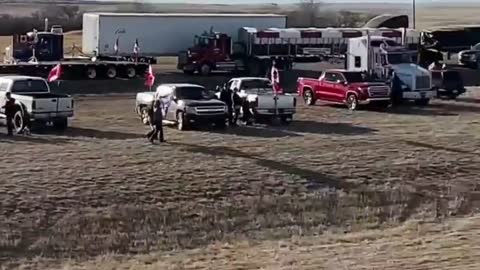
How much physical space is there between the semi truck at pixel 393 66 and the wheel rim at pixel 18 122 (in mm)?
15802

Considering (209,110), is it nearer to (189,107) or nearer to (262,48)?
(189,107)

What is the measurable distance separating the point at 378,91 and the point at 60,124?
40.9 feet

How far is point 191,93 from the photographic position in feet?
107

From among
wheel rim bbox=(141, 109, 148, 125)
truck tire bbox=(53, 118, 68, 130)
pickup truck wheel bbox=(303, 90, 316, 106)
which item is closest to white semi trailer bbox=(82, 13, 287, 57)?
pickup truck wheel bbox=(303, 90, 316, 106)

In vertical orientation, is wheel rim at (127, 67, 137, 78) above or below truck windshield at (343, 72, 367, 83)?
below

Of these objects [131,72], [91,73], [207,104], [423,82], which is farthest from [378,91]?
[91,73]

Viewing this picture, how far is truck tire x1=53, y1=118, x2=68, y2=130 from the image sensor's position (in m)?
31.6

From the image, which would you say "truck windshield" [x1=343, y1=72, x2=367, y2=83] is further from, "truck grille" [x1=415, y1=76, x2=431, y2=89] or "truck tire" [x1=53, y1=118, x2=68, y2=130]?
"truck tire" [x1=53, y1=118, x2=68, y2=130]

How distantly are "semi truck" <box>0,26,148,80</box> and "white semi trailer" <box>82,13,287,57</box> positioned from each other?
2.38 meters

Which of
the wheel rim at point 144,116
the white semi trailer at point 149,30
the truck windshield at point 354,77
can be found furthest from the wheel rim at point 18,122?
the white semi trailer at point 149,30

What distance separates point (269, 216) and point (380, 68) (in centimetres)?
2182

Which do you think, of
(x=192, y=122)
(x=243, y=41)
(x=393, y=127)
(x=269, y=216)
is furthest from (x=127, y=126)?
(x=243, y=41)

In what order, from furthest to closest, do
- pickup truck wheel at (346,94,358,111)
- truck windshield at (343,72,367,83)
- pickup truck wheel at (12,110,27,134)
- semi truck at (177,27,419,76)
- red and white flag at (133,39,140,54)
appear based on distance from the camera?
red and white flag at (133,39,140,54) < semi truck at (177,27,419,76) < truck windshield at (343,72,367,83) < pickup truck wheel at (346,94,358,111) < pickup truck wheel at (12,110,27,134)

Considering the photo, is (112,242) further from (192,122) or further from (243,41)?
(243,41)
